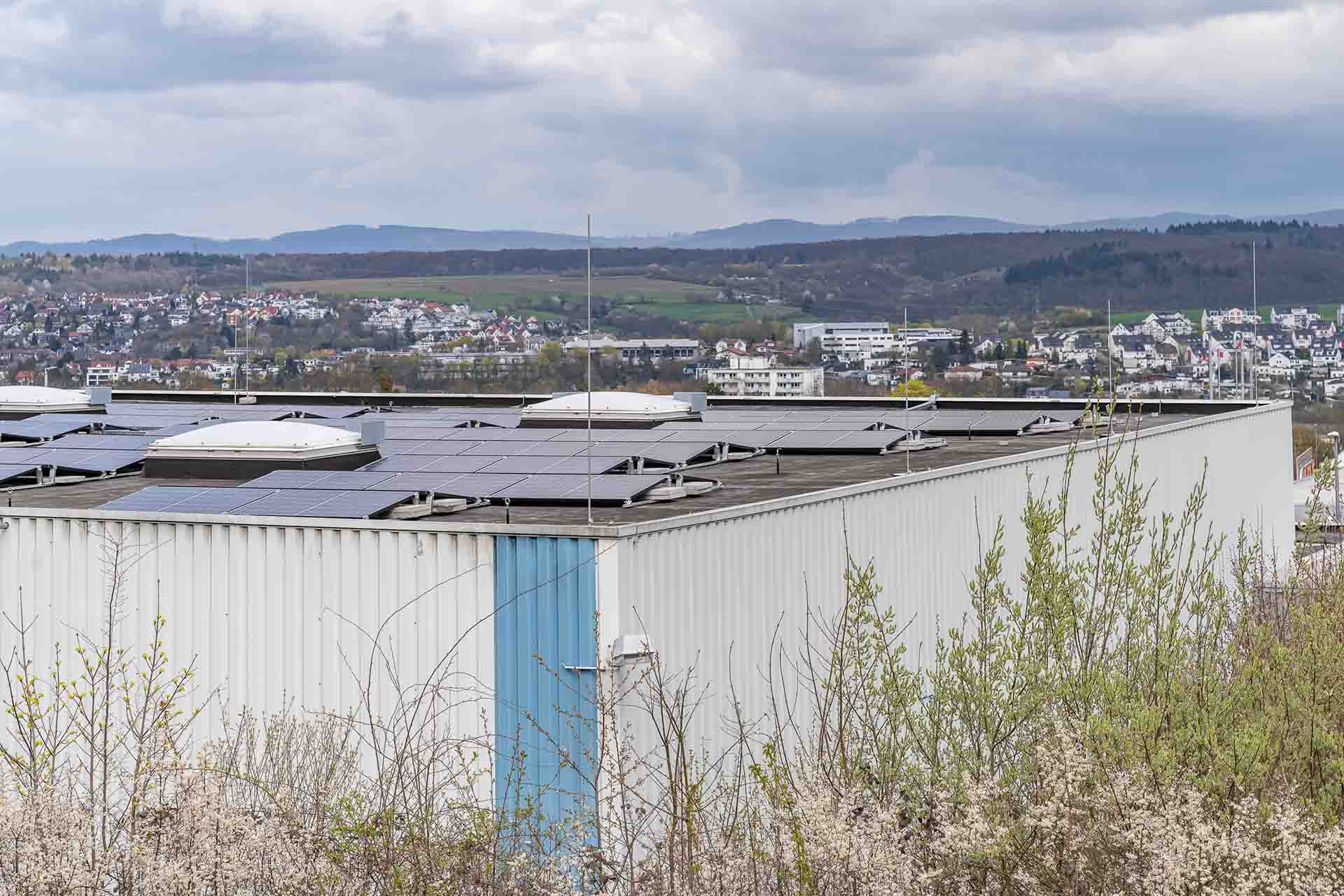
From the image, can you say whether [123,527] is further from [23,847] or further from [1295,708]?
[1295,708]

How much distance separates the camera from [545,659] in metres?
12.7

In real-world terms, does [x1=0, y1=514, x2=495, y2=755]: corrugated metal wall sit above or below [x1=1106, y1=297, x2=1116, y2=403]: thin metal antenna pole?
below

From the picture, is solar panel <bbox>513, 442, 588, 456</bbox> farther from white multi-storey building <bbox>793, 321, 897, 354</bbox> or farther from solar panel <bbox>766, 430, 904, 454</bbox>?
white multi-storey building <bbox>793, 321, 897, 354</bbox>

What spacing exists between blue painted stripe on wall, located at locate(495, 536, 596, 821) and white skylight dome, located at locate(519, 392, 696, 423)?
38.2ft

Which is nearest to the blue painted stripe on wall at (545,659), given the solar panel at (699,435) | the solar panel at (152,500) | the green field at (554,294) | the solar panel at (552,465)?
the solar panel at (152,500)

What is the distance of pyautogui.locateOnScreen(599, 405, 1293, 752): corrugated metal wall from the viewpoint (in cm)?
1306

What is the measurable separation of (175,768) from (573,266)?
217ft

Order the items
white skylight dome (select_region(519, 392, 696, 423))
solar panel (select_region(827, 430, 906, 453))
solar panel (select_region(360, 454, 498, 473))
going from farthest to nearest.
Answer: white skylight dome (select_region(519, 392, 696, 423)), solar panel (select_region(827, 430, 906, 453)), solar panel (select_region(360, 454, 498, 473))

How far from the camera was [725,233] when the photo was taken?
150875 mm

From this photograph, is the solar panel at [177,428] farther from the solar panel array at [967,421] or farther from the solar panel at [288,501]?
the solar panel array at [967,421]

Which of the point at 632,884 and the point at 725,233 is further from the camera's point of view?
the point at 725,233

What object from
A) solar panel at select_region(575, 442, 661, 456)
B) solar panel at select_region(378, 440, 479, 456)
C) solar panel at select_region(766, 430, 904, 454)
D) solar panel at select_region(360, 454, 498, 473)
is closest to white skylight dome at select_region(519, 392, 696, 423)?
solar panel at select_region(766, 430, 904, 454)

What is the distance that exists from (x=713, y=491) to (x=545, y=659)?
A: 5008 mm

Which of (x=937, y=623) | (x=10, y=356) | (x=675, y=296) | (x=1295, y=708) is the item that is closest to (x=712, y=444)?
(x=937, y=623)
